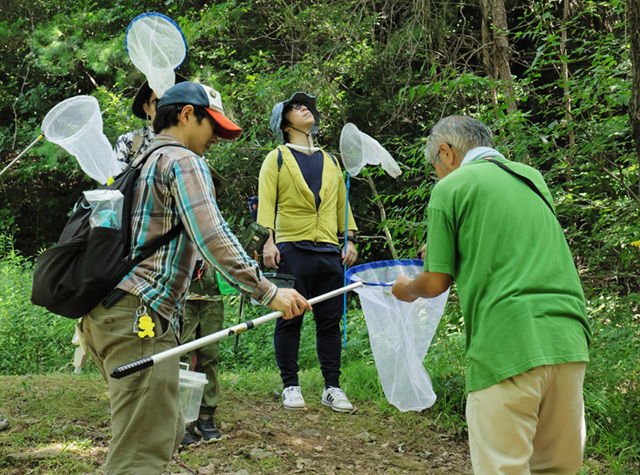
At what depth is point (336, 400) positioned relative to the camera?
13.3ft

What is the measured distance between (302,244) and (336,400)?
1.11 m

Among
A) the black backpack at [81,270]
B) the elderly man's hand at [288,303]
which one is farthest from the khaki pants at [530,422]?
the black backpack at [81,270]

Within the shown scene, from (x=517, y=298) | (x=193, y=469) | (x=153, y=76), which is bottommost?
(x=193, y=469)

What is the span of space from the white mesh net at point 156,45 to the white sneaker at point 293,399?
7.06 ft

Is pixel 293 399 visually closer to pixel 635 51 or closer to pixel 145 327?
pixel 145 327

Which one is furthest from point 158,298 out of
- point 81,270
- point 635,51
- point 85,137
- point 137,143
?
point 635,51

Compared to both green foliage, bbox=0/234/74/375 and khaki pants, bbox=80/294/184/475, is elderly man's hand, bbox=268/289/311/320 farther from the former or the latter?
green foliage, bbox=0/234/74/375

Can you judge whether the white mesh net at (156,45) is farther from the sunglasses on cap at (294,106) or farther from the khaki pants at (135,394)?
the khaki pants at (135,394)

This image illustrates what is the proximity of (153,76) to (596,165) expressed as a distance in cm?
304

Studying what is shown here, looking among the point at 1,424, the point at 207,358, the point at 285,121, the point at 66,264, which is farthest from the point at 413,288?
the point at 1,424

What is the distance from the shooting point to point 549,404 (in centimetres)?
198

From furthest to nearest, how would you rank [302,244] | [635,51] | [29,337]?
[29,337], [302,244], [635,51]

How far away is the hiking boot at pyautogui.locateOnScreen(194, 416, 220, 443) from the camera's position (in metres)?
3.45

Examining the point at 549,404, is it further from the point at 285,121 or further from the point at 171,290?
the point at 285,121
